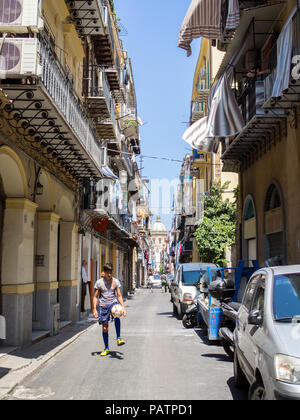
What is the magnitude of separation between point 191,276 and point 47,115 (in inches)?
362

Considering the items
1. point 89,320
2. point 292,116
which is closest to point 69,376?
point 292,116

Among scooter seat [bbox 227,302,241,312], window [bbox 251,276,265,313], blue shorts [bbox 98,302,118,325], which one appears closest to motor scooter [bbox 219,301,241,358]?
scooter seat [bbox 227,302,241,312]

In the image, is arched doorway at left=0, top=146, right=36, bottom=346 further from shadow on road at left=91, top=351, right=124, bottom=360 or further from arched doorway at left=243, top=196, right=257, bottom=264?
arched doorway at left=243, top=196, right=257, bottom=264

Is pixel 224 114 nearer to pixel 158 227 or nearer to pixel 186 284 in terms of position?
pixel 186 284

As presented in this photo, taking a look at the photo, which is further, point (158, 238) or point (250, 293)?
point (158, 238)

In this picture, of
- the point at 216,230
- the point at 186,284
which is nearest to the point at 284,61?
the point at 186,284

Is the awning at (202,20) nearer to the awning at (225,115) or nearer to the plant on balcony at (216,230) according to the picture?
the awning at (225,115)

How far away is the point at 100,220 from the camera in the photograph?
20.9 m

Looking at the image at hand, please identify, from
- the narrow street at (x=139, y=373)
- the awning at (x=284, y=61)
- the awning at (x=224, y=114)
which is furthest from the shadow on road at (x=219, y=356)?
the awning at (x=224, y=114)

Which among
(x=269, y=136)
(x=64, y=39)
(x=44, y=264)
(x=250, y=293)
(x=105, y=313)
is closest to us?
(x=250, y=293)

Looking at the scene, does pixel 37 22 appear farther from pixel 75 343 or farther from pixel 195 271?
pixel 195 271

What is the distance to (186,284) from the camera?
17109mm

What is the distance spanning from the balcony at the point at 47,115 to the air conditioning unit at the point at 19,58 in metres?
0.02

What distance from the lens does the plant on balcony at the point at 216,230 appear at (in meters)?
25.0
